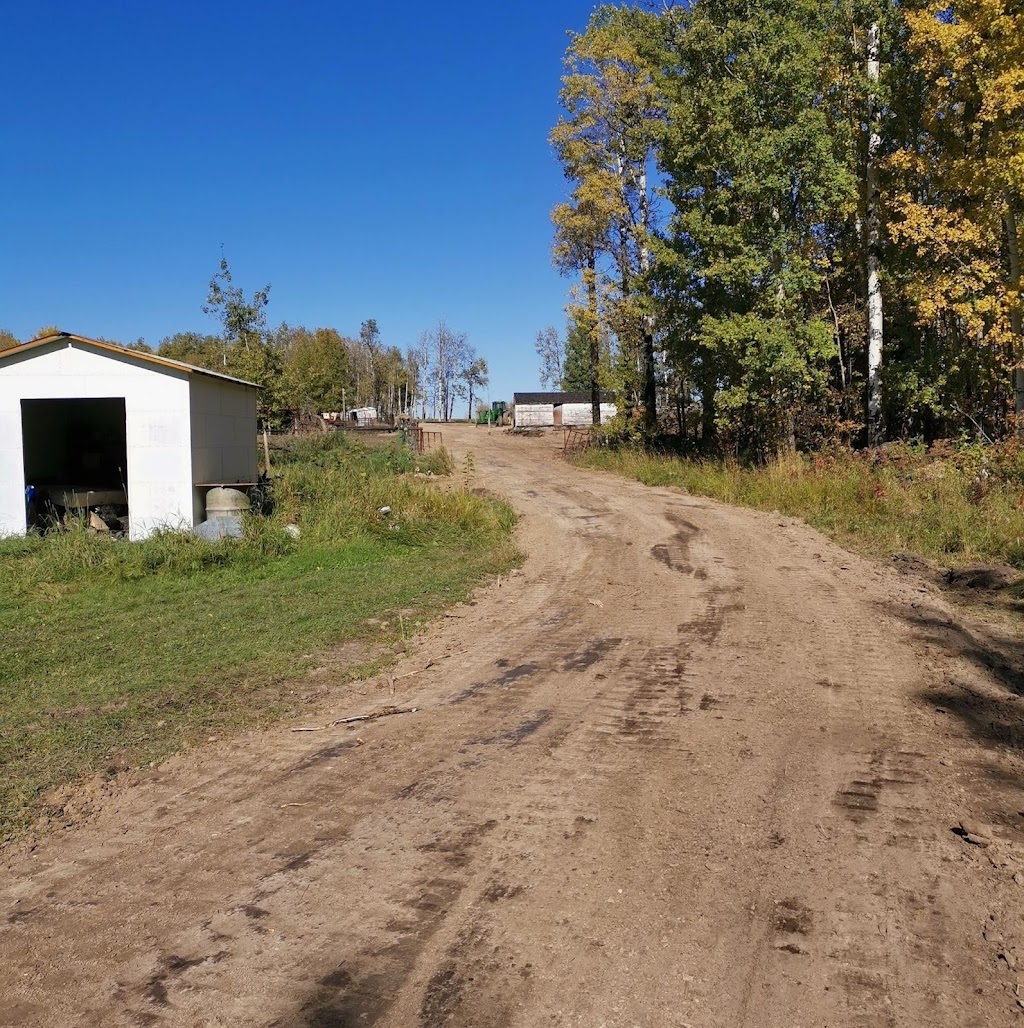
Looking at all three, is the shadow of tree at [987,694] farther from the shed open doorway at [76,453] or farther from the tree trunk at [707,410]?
the shed open doorway at [76,453]

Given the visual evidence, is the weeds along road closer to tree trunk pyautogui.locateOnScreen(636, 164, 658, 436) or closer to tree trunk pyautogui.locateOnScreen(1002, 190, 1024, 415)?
tree trunk pyautogui.locateOnScreen(1002, 190, 1024, 415)

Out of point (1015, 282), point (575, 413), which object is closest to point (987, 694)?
point (1015, 282)

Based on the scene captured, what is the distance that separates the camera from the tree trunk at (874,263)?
19.2m

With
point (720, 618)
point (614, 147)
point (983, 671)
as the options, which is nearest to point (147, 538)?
point (720, 618)

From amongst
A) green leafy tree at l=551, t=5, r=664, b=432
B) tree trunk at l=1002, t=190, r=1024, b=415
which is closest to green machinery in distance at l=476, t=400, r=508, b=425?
green leafy tree at l=551, t=5, r=664, b=432

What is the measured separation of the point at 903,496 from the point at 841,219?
969 cm

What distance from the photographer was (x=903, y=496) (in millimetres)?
14078

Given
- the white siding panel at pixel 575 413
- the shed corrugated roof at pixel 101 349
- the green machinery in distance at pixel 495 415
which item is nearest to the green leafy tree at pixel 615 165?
the shed corrugated roof at pixel 101 349

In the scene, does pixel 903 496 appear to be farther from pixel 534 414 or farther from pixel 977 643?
pixel 534 414

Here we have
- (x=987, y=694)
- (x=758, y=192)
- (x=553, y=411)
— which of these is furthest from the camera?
(x=553, y=411)

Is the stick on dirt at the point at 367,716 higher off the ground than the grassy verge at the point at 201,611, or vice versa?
the grassy verge at the point at 201,611

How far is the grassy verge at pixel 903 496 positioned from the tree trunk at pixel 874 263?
7.11 ft

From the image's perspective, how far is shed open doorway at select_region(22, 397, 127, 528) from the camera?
629 inches

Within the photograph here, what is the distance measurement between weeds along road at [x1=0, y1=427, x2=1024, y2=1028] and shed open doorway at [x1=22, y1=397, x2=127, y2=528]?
11.6 meters
